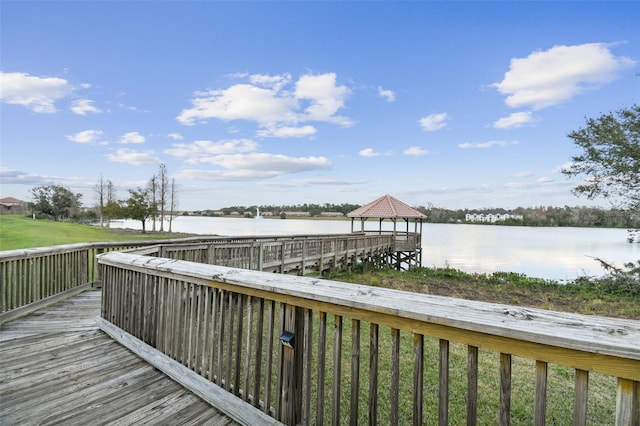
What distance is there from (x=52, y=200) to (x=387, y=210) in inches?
1893

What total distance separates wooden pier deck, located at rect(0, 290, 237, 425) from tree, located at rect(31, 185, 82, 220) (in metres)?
53.0

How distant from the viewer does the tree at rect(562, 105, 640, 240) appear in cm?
1244

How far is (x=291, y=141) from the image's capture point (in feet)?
88.2

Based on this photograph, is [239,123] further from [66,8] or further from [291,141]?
[66,8]

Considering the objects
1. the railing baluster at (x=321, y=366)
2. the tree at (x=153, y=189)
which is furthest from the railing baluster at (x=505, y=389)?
the tree at (x=153, y=189)

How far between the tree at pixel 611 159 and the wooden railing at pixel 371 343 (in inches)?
498

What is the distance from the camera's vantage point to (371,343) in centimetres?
166

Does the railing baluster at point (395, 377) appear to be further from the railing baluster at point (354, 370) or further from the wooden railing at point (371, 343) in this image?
the railing baluster at point (354, 370)

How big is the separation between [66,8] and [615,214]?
20653 millimetres

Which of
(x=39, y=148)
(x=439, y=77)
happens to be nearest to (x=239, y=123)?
(x=39, y=148)

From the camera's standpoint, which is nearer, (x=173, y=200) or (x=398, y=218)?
(x=398, y=218)

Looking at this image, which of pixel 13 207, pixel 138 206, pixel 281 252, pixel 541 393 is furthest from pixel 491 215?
pixel 13 207

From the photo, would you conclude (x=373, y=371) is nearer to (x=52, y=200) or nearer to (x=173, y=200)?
(x=173, y=200)

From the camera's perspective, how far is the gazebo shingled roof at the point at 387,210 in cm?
2212
